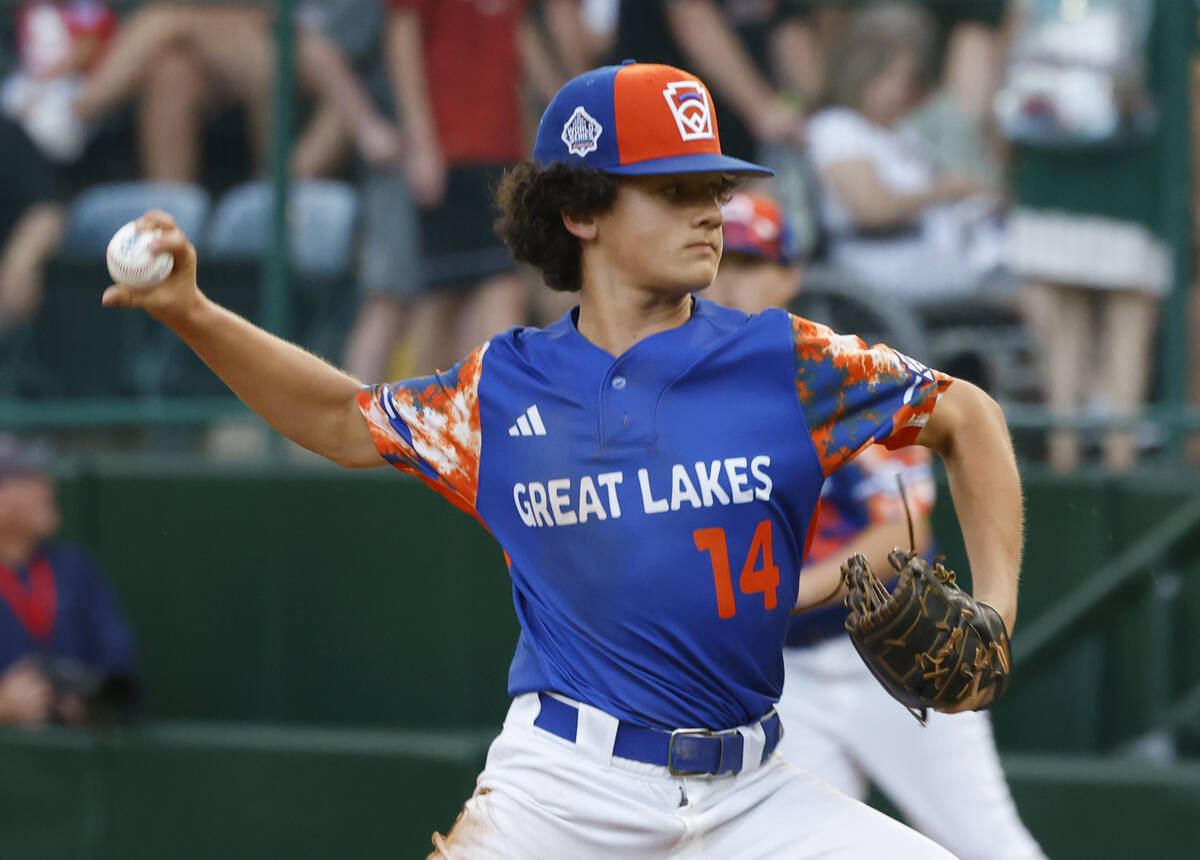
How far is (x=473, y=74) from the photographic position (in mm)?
6621

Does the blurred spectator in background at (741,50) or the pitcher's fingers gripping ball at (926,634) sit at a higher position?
the blurred spectator in background at (741,50)

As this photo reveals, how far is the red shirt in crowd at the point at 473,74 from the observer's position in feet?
21.5

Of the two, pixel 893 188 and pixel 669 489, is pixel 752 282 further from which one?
pixel 669 489

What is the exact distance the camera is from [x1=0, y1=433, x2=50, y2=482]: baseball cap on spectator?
21.5ft

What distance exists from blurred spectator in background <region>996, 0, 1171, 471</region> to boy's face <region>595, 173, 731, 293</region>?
3181 millimetres

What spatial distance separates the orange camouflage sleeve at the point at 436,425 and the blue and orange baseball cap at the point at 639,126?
436 millimetres

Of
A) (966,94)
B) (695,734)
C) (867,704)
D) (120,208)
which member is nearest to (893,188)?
(966,94)

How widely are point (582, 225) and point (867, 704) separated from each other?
187cm

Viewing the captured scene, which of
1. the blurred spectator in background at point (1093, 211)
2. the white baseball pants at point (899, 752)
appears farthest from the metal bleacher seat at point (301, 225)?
the white baseball pants at point (899, 752)

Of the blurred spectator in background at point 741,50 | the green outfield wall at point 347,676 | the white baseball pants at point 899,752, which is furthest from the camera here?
the blurred spectator in background at point 741,50

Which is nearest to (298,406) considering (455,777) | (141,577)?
(455,777)

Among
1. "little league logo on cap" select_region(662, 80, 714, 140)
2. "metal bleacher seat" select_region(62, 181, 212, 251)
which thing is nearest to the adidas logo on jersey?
"little league logo on cap" select_region(662, 80, 714, 140)

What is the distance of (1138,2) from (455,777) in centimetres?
354

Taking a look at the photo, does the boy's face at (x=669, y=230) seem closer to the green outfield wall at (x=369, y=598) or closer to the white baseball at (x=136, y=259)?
the white baseball at (x=136, y=259)
